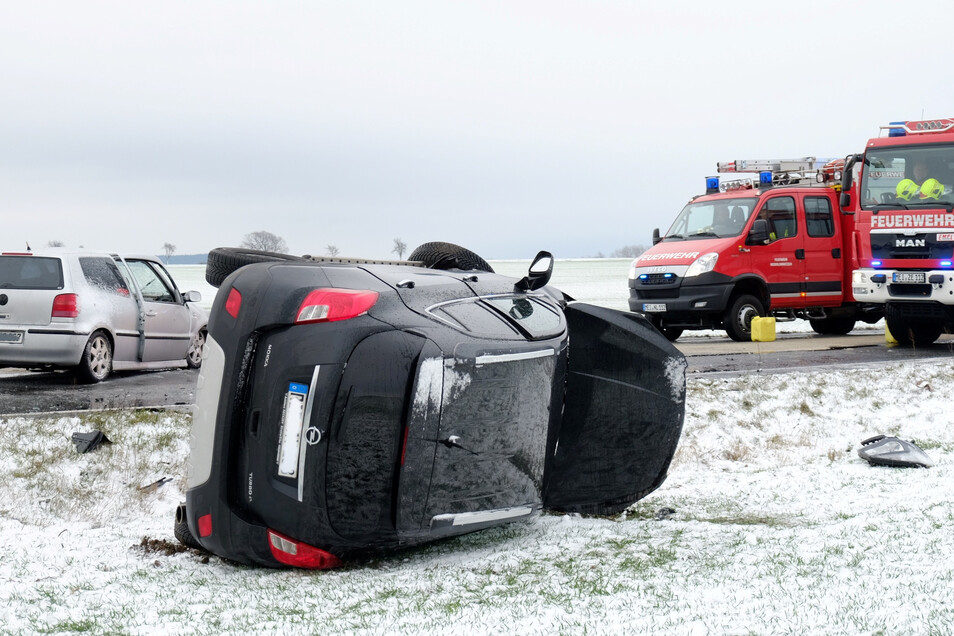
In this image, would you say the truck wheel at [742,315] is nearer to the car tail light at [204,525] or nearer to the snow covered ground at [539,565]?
the snow covered ground at [539,565]

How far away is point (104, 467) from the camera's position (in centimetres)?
638

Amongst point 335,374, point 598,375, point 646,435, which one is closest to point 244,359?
point 335,374

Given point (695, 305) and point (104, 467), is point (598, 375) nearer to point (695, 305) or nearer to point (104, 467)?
point (104, 467)

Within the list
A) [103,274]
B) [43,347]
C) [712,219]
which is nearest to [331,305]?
[43,347]

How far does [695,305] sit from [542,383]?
11980mm

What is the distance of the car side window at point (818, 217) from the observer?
1661 centimetres

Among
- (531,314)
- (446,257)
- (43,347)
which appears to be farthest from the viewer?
(43,347)

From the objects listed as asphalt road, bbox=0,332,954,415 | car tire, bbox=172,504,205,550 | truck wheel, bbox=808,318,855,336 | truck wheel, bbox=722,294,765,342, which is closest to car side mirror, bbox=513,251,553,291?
car tire, bbox=172,504,205,550

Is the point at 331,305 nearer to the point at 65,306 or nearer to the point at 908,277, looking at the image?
the point at 65,306

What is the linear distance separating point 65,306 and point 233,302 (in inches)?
295

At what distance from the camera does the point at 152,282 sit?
1236 cm

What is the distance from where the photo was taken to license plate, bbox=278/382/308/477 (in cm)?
375

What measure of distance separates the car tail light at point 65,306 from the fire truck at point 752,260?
918cm

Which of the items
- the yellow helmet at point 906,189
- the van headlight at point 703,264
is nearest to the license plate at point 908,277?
the yellow helmet at point 906,189
